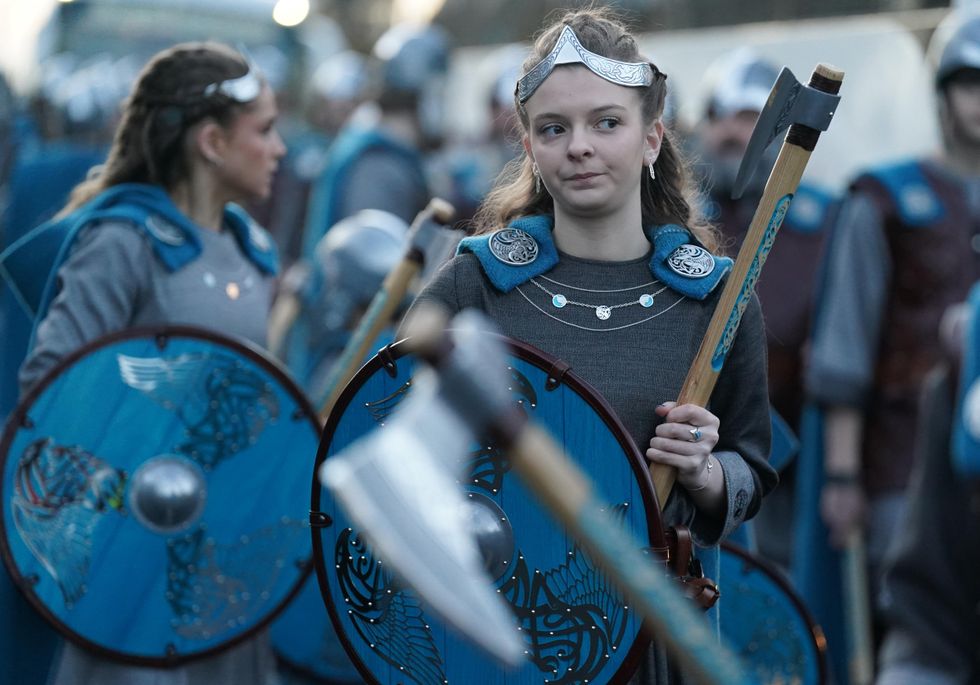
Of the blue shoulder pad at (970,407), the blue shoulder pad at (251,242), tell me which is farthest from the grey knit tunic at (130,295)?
the blue shoulder pad at (970,407)

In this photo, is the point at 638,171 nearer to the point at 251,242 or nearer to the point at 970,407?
the point at 970,407

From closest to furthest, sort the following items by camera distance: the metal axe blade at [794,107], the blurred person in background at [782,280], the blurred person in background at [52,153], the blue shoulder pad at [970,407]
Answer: the metal axe blade at [794,107]
the blue shoulder pad at [970,407]
the blurred person in background at [52,153]
the blurred person in background at [782,280]

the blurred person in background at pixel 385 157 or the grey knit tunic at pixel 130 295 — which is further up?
the grey knit tunic at pixel 130 295

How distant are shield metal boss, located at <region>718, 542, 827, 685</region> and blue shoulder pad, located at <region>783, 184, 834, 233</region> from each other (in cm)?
262

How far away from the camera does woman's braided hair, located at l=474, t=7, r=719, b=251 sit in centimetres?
285

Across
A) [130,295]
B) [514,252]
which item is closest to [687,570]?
[514,252]

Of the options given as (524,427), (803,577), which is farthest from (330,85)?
(524,427)

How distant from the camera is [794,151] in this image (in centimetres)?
281

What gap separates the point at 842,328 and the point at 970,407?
1527mm

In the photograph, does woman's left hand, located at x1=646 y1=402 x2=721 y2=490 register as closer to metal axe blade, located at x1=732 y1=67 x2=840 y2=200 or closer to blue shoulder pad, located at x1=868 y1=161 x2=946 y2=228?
metal axe blade, located at x1=732 y1=67 x2=840 y2=200

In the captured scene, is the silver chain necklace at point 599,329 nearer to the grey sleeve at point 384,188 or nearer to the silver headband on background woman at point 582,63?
the silver headband on background woman at point 582,63

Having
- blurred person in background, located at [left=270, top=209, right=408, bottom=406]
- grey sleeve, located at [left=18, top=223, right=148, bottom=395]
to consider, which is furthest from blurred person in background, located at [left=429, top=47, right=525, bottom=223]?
grey sleeve, located at [left=18, top=223, right=148, bottom=395]

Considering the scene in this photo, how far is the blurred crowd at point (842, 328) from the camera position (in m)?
4.25

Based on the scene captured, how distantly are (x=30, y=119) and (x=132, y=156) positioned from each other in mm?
7290
